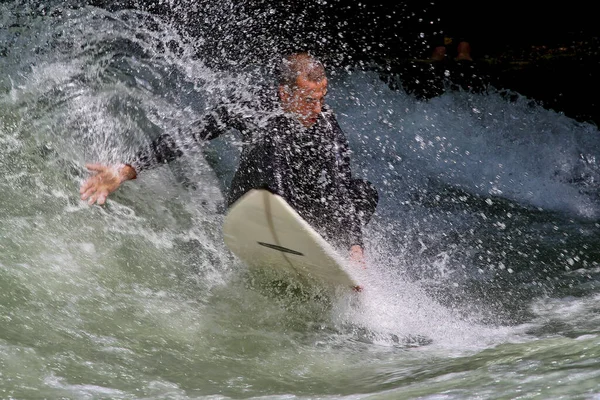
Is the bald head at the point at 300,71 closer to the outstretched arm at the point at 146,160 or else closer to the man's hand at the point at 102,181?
the outstretched arm at the point at 146,160

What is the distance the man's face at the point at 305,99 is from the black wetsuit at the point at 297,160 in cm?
4

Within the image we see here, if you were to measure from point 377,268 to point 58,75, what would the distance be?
3583 mm

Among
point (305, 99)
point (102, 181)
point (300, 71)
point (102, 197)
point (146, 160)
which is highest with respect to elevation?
point (300, 71)

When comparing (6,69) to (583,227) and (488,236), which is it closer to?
(488,236)

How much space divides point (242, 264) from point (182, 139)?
27.0 inches

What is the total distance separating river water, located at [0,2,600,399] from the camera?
248cm

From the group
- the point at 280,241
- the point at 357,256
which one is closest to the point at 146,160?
the point at 280,241

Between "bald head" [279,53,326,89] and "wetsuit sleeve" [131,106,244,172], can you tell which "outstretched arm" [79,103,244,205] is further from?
"bald head" [279,53,326,89]

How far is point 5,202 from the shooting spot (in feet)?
12.0

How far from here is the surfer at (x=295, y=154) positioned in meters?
3.45

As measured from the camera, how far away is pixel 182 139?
11.7 feet

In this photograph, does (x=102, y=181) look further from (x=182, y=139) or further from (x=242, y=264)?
(x=242, y=264)

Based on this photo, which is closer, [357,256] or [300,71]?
[357,256]

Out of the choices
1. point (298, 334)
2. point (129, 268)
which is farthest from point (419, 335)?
point (129, 268)
